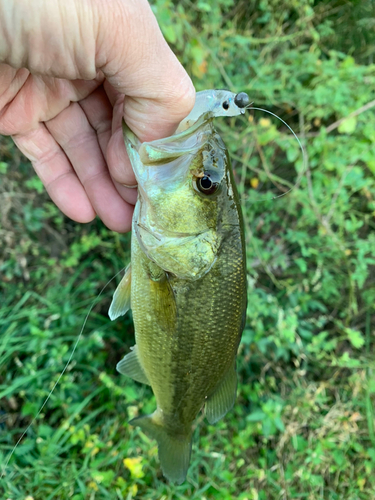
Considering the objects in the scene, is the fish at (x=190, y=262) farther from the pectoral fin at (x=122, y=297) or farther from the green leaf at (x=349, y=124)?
the green leaf at (x=349, y=124)

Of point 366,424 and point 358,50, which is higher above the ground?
point 358,50

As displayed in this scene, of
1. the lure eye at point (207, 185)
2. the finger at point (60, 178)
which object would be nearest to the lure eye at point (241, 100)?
the lure eye at point (207, 185)

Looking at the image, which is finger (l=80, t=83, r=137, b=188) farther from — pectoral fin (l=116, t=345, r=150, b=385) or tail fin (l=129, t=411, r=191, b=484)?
tail fin (l=129, t=411, r=191, b=484)

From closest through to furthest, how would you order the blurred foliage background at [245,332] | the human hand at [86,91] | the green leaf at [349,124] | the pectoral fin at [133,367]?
the human hand at [86,91] → the pectoral fin at [133,367] → the blurred foliage background at [245,332] → the green leaf at [349,124]

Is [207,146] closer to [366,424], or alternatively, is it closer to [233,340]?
[233,340]

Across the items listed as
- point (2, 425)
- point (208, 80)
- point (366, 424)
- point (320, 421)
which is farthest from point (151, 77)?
point (366, 424)

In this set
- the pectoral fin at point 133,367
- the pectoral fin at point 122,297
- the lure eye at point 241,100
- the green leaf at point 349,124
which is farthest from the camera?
the green leaf at point 349,124

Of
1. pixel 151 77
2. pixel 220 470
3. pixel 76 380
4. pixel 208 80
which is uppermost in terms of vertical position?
pixel 151 77
